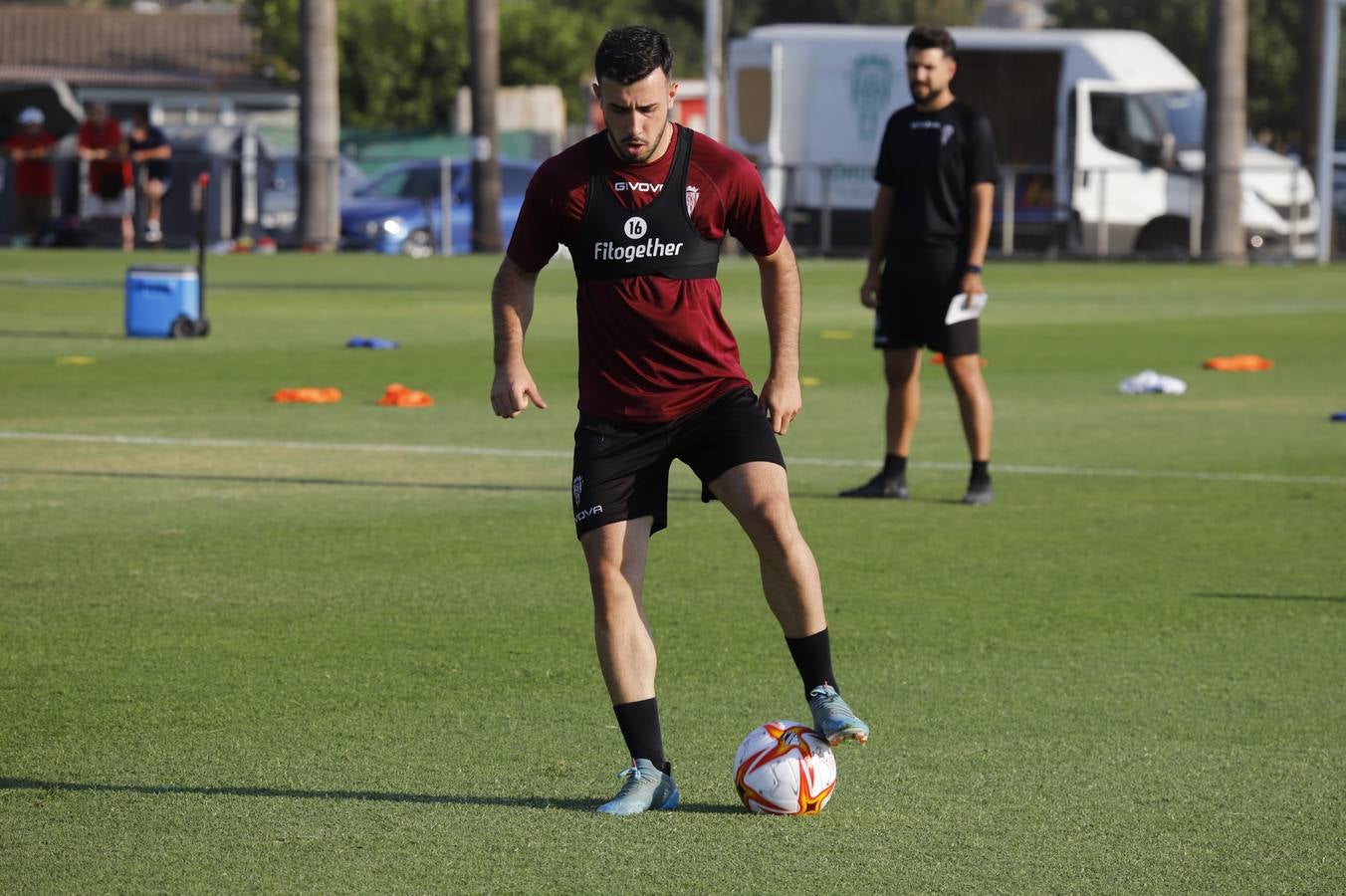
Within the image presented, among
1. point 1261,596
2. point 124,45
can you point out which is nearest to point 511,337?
point 1261,596

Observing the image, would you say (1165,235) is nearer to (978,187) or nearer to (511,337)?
(978,187)

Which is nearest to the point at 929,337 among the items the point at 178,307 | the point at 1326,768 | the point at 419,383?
the point at 1326,768

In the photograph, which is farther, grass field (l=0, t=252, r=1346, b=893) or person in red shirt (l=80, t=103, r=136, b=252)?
person in red shirt (l=80, t=103, r=136, b=252)

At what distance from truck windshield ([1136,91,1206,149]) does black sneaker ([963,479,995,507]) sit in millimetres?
27311

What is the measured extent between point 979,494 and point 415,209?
2834 centimetres

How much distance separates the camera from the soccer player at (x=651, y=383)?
5.66 metres

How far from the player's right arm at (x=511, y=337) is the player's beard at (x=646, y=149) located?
17.1 inches

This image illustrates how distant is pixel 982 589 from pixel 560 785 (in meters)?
3.32

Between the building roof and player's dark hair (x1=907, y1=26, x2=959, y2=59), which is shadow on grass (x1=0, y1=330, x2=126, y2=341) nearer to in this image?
player's dark hair (x1=907, y1=26, x2=959, y2=59)

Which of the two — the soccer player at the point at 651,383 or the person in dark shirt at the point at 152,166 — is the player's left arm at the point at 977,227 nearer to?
the soccer player at the point at 651,383

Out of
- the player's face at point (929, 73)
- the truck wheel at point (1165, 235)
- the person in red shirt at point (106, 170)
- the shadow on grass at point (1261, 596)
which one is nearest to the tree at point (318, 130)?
the person in red shirt at point (106, 170)

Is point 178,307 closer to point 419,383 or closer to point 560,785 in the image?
point 419,383

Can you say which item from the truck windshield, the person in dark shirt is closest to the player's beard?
the person in dark shirt

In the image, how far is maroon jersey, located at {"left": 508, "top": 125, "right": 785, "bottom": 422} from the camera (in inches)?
223
